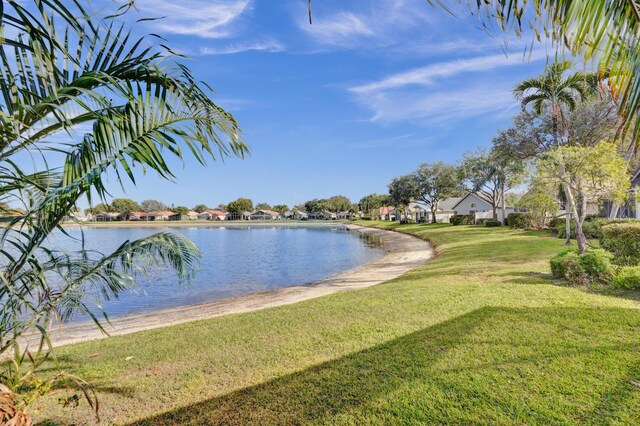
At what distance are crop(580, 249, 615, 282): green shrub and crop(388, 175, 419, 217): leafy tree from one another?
45.3 meters

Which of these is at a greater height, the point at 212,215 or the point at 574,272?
the point at 212,215

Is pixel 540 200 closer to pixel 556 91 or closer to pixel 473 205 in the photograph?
pixel 556 91

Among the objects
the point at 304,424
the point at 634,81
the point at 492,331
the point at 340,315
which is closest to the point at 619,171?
the point at 492,331

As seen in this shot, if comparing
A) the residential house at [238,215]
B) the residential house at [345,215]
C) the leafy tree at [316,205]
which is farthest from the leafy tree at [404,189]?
the residential house at [238,215]

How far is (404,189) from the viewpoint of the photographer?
175ft

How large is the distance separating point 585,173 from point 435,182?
4203cm

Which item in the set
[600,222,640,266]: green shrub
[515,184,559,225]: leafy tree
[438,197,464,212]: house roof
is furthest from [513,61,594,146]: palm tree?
[438,197,464,212]: house roof

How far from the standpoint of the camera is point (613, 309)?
17.3 ft

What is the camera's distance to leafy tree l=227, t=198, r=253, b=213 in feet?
409

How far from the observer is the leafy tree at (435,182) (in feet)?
162

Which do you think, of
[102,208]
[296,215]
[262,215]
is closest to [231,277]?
[102,208]

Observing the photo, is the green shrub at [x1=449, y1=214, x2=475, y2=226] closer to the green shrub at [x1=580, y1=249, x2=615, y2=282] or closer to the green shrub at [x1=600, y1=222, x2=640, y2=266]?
the green shrub at [x1=600, y1=222, x2=640, y2=266]

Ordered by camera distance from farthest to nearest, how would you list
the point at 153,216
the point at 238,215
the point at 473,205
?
1. the point at 238,215
2. the point at 153,216
3. the point at 473,205

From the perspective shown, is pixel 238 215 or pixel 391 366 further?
pixel 238 215
